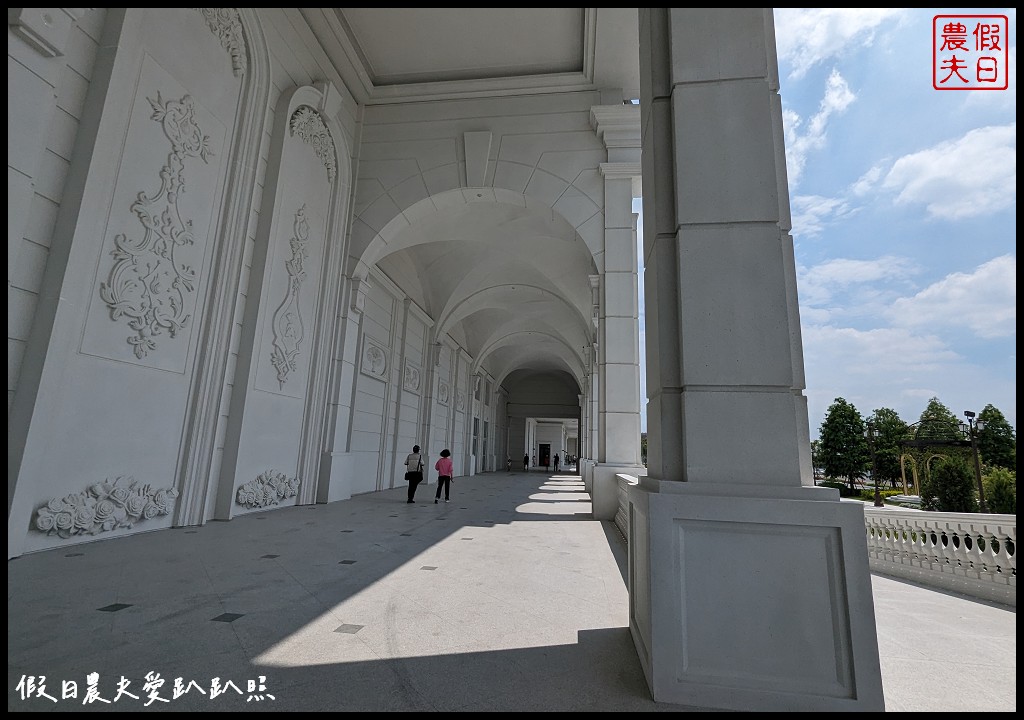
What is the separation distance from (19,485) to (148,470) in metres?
1.31

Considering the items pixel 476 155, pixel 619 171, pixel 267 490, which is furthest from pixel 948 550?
pixel 476 155

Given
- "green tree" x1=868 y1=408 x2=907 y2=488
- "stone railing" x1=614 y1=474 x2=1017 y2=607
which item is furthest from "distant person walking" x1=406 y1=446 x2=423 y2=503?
"green tree" x1=868 y1=408 x2=907 y2=488

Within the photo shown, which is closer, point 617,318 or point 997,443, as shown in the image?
point 617,318

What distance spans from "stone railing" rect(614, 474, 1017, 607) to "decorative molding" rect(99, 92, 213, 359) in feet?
16.8

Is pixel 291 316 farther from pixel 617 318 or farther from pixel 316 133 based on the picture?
pixel 617 318

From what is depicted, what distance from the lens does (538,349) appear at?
78.8 feet

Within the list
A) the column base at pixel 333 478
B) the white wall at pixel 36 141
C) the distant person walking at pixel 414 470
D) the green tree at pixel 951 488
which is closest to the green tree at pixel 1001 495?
the green tree at pixel 951 488

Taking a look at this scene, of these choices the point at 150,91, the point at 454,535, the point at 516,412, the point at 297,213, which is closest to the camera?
the point at 150,91

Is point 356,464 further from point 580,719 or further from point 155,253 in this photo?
point 580,719

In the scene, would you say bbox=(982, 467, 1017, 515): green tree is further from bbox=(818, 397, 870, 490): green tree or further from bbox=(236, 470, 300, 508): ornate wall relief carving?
bbox=(818, 397, 870, 490): green tree

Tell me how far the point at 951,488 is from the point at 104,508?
2217 cm

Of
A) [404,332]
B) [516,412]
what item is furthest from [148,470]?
[516,412]

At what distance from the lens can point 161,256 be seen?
16.4 ft

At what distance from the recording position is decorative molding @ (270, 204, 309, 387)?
22.8 feet
